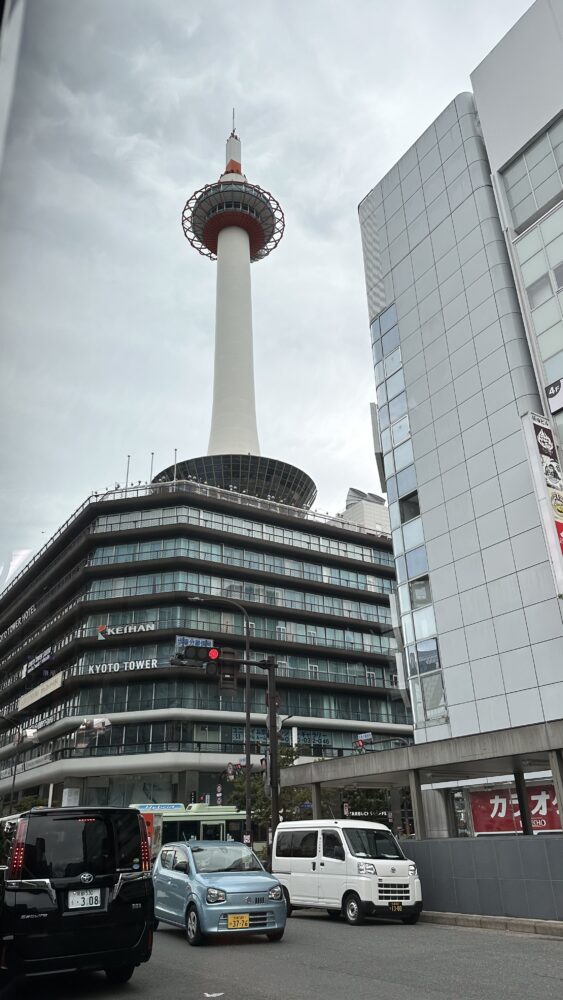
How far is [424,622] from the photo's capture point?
2958cm

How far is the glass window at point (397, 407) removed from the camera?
3288 centimetres

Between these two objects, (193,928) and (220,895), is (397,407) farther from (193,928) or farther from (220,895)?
(193,928)

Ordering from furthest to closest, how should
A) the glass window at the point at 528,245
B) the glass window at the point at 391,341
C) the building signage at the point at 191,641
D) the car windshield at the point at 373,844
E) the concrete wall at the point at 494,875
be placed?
the building signage at the point at 191,641
the glass window at the point at 391,341
the glass window at the point at 528,245
the car windshield at the point at 373,844
the concrete wall at the point at 494,875

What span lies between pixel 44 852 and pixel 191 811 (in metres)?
34.1

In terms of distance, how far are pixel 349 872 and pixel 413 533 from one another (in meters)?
17.9

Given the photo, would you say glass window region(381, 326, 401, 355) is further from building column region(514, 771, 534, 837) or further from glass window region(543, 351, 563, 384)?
building column region(514, 771, 534, 837)

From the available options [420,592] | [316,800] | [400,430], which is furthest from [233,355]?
[316,800]

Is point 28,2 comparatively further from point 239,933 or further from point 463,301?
point 463,301

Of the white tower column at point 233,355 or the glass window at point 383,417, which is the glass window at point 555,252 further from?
the white tower column at point 233,355

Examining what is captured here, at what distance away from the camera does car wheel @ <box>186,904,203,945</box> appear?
1159 cm

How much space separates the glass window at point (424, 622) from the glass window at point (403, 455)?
6.74 m

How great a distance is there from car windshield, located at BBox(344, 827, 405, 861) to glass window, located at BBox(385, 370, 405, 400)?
853 inches

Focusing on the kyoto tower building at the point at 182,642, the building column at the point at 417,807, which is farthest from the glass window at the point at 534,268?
the kyoto tower building at the point at 182,642

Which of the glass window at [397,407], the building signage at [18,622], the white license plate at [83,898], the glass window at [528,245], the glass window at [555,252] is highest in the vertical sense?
the building signage at [18,622]
